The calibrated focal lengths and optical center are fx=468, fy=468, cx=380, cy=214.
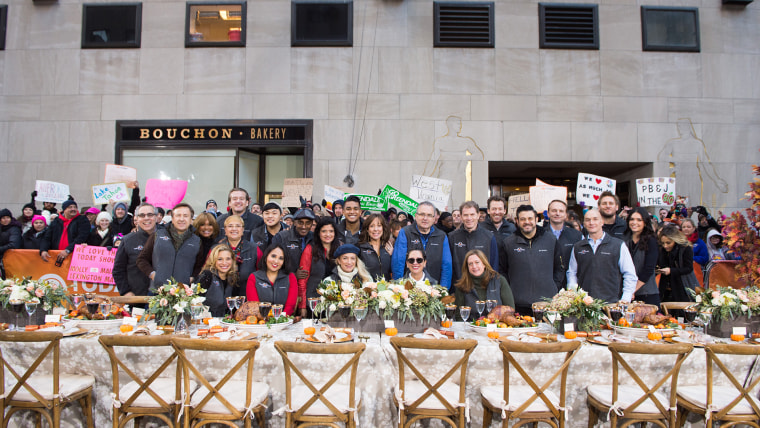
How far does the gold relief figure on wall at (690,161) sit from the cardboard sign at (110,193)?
1220 centimetres

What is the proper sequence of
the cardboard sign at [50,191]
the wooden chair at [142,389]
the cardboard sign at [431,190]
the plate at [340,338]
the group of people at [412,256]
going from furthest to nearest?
the cardboard sign at [50,191]
the cardboard sign at [431,190]
the group of people at [412,256]
the plate at [340,338]
the wooden chair at [142,389]

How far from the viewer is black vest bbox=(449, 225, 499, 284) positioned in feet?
18.7

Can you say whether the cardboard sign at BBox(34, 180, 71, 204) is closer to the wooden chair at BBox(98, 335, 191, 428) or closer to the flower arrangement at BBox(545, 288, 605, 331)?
the wooden chair at BBox(98, 335, 191, 428)

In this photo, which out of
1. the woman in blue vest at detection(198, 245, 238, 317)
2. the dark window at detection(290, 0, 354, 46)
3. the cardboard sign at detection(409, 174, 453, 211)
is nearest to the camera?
the woman in blue vest at detection(198, 245, 238, 317)

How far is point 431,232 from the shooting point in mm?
5855

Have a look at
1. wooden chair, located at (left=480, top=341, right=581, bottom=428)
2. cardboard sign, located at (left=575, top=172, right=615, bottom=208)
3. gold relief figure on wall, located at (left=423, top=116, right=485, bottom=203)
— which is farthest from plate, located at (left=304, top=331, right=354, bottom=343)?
gold relief figure on wall, located at (left=423, top=116, right=485, bottom=203)

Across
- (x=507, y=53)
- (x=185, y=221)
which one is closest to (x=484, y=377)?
(x=185, y=221)

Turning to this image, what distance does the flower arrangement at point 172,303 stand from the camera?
4020 mm

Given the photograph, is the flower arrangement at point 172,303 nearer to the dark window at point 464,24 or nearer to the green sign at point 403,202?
the green sign at point 403,202

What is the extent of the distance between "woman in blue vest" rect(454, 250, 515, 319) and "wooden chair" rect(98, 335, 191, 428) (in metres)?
2.72

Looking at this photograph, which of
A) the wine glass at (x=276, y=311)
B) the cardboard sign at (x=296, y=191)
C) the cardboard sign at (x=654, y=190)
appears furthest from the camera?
the cardboard sign at (x=296, y=191)

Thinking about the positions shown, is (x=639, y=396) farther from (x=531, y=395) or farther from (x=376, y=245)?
(x=376, y=245)

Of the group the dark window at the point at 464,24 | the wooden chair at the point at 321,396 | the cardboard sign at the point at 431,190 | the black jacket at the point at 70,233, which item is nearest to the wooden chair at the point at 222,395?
the wooden chair at the point at 321,396

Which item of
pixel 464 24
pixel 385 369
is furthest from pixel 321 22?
pixel 385 369
